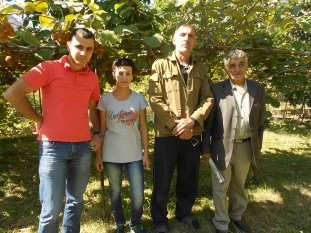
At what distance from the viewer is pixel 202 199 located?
3262mm

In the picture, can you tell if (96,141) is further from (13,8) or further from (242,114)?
(242,114)

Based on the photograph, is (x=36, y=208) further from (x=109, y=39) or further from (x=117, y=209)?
(x=109, y=39)

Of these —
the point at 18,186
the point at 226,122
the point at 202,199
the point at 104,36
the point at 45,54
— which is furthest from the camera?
the point at 18,186

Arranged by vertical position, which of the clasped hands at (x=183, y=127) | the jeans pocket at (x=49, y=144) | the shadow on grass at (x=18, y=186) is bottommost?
the shadow on grass at (x=18, y=186)

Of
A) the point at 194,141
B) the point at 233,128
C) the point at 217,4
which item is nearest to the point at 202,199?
the point at 194,141

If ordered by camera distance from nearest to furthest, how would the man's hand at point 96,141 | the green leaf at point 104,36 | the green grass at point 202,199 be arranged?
the green leaf at point 104,36 < the man's hand at point 96,141 < the green grass at point 202,199

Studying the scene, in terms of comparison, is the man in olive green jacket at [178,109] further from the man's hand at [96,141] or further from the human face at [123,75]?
the man's hand at [96,141]

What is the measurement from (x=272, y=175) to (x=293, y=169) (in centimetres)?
64

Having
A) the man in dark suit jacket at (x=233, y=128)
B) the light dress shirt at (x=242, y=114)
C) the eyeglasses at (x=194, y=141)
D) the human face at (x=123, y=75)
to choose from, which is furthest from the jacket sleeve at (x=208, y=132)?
the human face at (x=123, y=75)

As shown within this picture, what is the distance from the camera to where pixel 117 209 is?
238 centimetres

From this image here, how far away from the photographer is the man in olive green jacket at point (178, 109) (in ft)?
7.27

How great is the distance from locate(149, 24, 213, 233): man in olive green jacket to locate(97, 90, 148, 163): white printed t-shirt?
0.22 metres

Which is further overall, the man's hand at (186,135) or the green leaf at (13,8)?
the man's hand at (186,135)

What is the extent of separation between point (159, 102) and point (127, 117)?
308 millimetres
